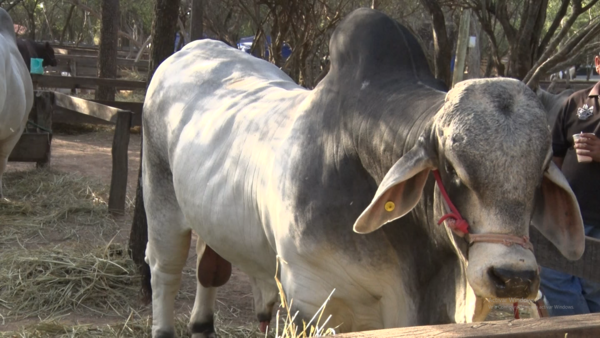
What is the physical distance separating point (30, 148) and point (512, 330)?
7.89m

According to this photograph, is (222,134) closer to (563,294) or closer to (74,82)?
(563,294)

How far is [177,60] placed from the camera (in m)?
4.20

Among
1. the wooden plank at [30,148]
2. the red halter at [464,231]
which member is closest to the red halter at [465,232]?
the red halter at [464,231]

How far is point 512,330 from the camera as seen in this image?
162cm

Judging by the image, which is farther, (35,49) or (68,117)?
(35,49)

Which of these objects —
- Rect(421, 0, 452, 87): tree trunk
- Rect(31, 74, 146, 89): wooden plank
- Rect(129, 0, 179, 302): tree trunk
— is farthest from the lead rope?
Rect(31, 74, 146, 89): wooden plank

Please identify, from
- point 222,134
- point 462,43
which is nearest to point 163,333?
point 222,134

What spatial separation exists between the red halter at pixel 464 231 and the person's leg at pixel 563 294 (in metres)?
1.27

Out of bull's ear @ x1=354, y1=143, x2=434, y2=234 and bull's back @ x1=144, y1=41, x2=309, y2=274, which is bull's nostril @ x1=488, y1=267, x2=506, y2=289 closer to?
bull's ear @ x1=354, y1=143, x2=434, y2=234

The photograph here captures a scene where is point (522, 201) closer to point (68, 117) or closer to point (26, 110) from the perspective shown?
point (26, 110)

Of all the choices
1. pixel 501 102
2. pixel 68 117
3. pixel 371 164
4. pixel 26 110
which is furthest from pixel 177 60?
pixel 68 117

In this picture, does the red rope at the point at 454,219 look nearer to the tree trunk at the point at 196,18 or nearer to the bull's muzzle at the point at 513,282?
the bull's muzzle at the point at 513,282

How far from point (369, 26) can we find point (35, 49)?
13.9m

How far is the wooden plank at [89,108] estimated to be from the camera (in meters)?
7.30
